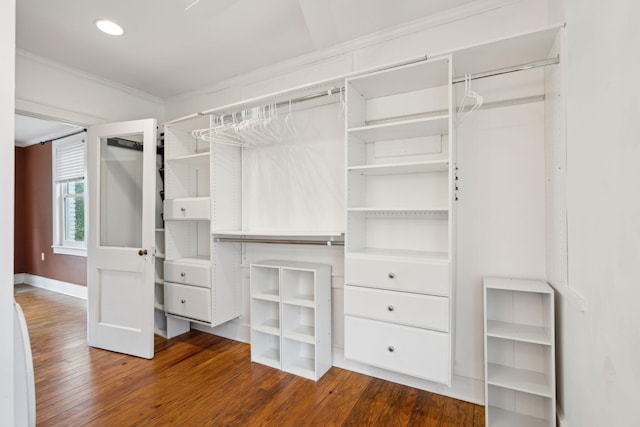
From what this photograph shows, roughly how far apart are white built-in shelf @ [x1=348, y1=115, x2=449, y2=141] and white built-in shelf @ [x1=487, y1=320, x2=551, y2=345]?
4.15 feet

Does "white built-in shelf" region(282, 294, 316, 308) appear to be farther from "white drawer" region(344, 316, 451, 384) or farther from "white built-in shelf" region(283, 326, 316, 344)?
"white drawer" region(344, 316, 451, 384)

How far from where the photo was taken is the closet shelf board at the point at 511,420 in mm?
1726

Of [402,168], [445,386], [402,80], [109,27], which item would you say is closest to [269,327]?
[445,386]

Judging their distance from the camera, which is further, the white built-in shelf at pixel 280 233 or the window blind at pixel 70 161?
the window blind at pixel 70 161

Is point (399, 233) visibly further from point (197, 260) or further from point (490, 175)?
point (197, 260)

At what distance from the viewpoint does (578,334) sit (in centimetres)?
132

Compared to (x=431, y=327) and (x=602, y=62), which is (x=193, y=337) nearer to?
(x=431, y=327)

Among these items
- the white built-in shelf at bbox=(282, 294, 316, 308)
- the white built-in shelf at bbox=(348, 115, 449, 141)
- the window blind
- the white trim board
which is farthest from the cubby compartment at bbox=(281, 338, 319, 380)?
the window blind

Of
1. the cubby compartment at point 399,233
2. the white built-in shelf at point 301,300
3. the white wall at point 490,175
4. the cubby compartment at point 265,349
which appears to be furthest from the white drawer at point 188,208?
the white wall at point 490,175

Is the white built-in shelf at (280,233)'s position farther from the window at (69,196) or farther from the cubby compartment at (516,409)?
the window at (69,196)

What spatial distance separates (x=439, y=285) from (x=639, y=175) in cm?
107

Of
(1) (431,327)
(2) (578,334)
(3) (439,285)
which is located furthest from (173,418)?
(2) (578,334)

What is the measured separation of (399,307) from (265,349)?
1.41 meters

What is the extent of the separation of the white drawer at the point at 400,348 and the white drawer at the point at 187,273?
140cm
